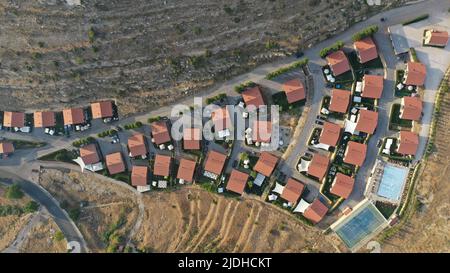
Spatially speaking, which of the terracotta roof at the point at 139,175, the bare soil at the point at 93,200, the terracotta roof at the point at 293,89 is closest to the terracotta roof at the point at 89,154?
the bare soil at the point at 93,200

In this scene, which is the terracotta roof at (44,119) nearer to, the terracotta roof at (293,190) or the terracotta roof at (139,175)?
the terracotta roof at (139,175)

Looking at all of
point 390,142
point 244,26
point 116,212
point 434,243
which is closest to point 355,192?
point 390,142

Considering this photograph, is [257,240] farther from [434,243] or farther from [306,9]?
[306,9]

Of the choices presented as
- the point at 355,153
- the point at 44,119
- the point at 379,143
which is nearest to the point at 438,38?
the point at 379,143

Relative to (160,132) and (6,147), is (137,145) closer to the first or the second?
(160,132)

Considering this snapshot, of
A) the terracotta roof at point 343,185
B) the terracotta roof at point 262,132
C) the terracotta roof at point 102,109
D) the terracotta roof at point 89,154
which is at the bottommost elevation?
the terracotta roof at point 343,185

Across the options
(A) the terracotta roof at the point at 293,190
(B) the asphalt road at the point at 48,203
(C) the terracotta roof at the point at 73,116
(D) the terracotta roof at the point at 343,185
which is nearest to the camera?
(D) the terracotta roof at the point at 343,185

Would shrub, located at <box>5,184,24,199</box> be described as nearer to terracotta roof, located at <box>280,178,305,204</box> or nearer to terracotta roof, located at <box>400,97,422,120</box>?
terracotta roof, located at <box>280,178,305,204</box>
